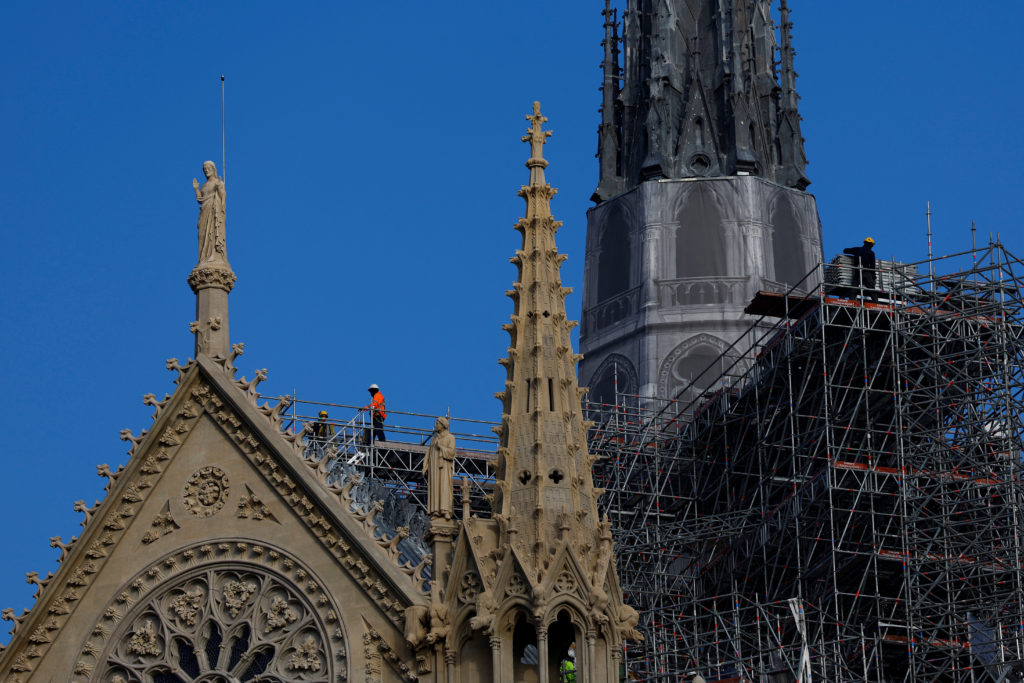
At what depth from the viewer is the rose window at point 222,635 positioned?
34.1 meters

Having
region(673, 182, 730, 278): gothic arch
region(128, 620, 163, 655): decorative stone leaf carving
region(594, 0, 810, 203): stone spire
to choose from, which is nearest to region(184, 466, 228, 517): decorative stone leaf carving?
region(128, 620, 163, 655): decorative stone leaf carving

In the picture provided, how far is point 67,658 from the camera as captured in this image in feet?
114

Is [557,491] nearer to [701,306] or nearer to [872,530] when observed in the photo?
[872,530]

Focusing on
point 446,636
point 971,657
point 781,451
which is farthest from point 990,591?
point 446,636

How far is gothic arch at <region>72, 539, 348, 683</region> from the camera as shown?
3406 centimetres

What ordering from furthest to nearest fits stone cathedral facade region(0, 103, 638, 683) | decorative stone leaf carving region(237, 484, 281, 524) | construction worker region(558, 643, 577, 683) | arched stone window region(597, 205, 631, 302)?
arched stone window region(597, 205, 631, 302)
decorative stone leaf carving region(237, 484, 281, 524)
construction worker region(558, 643, 577, 683)
stone cathedral facade region(0, 103, 638, 683)

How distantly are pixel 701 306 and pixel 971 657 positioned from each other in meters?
17.1

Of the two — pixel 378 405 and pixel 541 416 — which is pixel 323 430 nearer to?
pixel 378 405

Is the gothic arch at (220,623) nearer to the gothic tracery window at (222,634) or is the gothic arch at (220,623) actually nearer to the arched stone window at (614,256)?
the gothic tracery window at (222,634)

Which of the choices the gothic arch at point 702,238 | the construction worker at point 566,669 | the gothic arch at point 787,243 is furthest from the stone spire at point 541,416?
the gothic arch at point 787,243

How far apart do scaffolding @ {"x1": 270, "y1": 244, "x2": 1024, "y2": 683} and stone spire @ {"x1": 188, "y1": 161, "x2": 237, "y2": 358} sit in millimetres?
10887

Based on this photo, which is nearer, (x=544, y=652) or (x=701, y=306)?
(x=544, y=652)

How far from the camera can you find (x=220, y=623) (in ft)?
113

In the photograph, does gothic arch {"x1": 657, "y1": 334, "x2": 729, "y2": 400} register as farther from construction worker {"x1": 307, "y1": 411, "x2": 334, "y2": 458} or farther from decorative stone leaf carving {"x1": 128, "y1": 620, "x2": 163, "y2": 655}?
decorative stone leaf carving {"x1": 128, "y1": 620, "x2": 163, "y2": 655}
